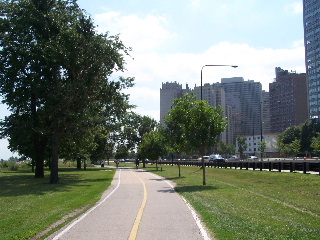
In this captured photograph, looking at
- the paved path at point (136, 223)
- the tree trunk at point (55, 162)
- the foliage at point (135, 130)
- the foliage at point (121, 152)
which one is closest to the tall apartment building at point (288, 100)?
the foliage at point (135, 130)

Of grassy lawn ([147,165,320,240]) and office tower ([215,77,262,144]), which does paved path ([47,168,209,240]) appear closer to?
grassy lawn ([147,165,320,240])

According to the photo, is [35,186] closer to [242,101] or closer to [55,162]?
[55,162]

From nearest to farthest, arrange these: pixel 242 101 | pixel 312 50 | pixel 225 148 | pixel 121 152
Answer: pixel 121 152, pixel 312 50, pixel 225 148, pixel 242 101

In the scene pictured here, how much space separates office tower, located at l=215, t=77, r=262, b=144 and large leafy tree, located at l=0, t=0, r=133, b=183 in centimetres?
13175

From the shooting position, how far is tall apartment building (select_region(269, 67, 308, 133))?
16925cm

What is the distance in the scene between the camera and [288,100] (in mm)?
173250

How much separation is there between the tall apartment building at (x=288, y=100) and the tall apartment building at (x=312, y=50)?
2871 centimetres

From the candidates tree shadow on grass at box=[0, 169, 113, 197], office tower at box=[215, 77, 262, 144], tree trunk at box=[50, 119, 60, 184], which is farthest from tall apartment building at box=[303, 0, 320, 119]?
tree trunk at box=[50, 119, 60, 184]

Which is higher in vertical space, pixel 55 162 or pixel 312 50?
pixel 312 50

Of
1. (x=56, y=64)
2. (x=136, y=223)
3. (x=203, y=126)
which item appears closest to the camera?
(x=136, y=223)

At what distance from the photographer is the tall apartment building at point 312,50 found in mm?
135000

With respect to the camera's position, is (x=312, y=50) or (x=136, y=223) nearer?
(x=136, y=223)

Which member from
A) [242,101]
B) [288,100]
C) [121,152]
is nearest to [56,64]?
[121,152]

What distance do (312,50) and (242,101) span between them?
37008 mm
